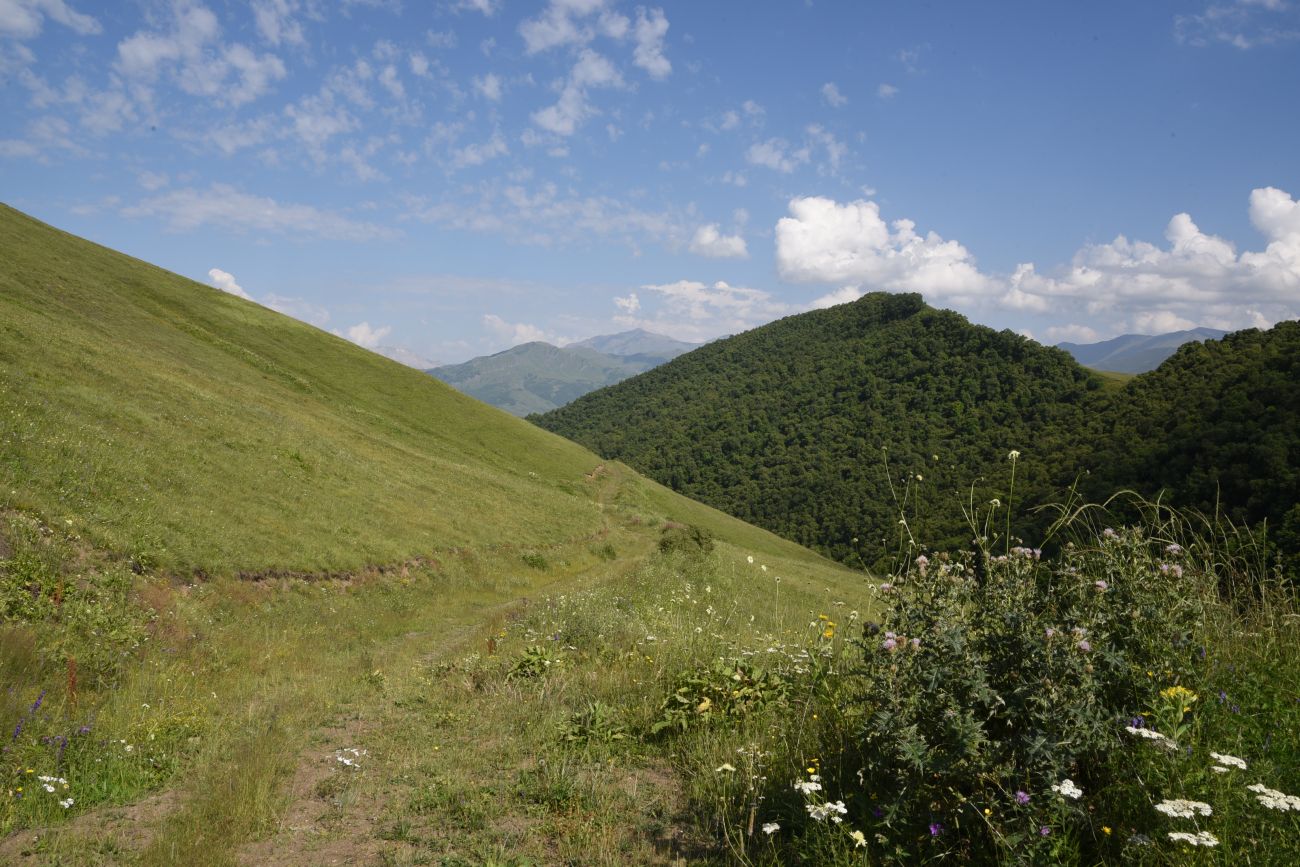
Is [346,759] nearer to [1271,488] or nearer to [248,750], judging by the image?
[248,750]

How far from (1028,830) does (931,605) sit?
1237 mm

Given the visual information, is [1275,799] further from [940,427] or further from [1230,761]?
[940,427]

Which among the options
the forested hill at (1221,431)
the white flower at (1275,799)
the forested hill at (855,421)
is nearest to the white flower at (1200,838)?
the white flower at (1275,799)

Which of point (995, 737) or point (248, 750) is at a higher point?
point (995, 737)

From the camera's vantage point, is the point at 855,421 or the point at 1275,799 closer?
the point at 1275,799

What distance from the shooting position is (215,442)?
928 inches

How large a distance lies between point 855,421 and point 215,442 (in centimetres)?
13112

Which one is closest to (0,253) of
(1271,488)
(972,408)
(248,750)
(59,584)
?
(59,584)

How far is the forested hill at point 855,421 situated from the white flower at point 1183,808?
71.7m

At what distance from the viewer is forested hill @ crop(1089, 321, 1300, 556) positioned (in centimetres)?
3572

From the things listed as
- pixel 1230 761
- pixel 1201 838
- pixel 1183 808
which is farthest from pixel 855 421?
pixel 1201 838

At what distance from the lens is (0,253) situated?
40.4 metres

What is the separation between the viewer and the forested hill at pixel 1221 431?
117ft

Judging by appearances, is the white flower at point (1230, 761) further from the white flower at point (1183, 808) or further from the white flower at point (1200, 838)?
the white flower at point (1200, 838)
